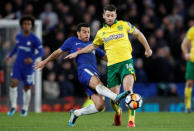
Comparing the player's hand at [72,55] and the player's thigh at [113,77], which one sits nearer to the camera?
the player's hand at [72,55]

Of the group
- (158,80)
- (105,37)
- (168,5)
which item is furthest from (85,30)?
(168,5)

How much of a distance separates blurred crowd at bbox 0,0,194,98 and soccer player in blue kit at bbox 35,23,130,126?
6574 mm

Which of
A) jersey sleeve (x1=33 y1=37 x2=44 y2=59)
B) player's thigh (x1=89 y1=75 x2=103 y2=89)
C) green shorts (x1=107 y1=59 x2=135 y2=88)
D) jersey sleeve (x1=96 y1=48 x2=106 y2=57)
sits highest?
jersey sleeve (x1=33 y1=37 x2=44 y2=59)

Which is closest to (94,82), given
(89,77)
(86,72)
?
(89,77)

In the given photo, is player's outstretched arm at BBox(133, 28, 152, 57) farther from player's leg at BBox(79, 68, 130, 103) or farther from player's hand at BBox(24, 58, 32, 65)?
player's hand at BBox(24, 58, 32, 65)

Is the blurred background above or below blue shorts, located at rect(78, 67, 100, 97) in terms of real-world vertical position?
above

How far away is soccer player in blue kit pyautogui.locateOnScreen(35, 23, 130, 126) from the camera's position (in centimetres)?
880

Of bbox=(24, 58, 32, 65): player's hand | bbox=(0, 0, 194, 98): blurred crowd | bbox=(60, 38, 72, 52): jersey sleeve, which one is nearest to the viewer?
bbox=(60, 38, 72, 52): jersey sleeve

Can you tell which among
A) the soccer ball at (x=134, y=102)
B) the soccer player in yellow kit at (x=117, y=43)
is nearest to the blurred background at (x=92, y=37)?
the soccer player in yellow kit at (x=117, y=43)

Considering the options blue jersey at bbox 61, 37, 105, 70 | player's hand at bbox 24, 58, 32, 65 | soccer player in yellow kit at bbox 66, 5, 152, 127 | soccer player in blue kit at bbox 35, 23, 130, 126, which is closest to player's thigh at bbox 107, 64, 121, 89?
soccer player in yellow kit at bbox 66, 5, 152, 127

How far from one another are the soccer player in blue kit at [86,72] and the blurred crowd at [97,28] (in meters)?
6.57

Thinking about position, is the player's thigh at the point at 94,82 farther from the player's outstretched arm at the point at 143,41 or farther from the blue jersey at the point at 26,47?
the blue jersey at the point at 26,47

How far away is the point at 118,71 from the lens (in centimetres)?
895

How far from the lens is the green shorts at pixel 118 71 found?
347 inches
